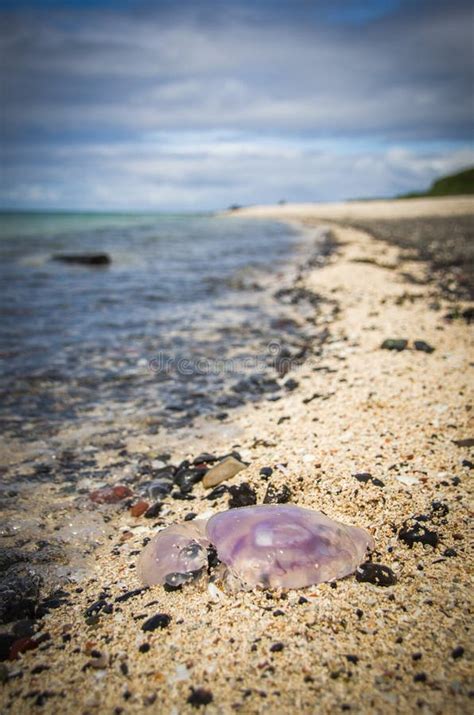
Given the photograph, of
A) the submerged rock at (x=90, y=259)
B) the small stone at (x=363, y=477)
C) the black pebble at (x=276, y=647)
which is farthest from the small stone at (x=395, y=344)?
the submerged rock at (x=90, y=259)

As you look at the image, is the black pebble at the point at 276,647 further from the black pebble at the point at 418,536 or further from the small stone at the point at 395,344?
the small stone at the point at 395,344

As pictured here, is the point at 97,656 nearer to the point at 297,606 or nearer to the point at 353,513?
the point at 297,606

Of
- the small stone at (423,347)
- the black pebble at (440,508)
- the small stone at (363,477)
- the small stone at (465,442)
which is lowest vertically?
the black pebble at (440,508)

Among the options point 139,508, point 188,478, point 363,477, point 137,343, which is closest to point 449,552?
point 363,477

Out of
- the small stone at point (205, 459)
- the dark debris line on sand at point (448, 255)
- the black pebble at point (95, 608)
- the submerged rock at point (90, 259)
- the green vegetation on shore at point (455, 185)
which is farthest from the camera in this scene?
the green vegetation on shore at point (455, 185)

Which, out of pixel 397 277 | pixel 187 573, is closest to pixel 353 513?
pixel 187 573
